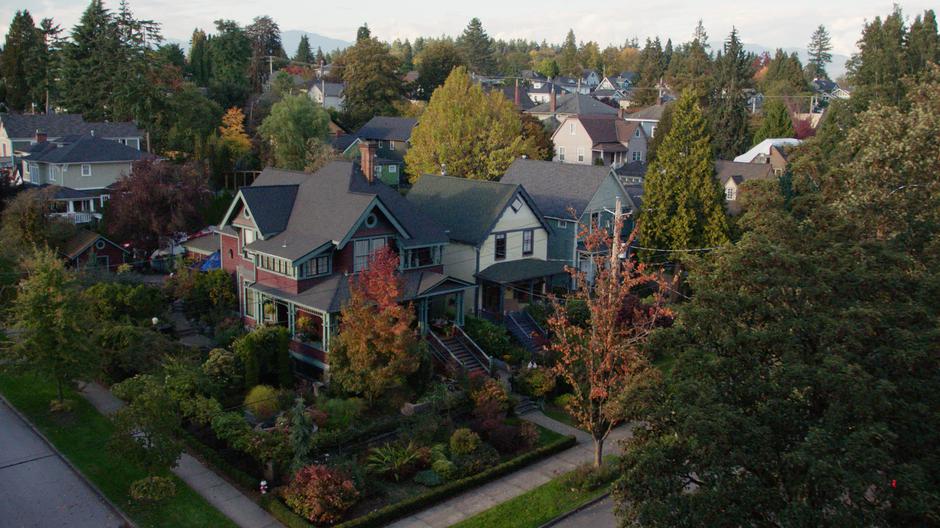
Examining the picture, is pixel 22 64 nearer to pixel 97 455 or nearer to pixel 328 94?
pixel 328 94

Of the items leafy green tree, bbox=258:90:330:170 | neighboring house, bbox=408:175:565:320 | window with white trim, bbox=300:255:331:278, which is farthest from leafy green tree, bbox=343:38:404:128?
window with white trim, bbox=300:255:331:278

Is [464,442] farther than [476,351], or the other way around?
[476,351]

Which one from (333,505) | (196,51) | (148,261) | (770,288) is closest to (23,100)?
(196,51)

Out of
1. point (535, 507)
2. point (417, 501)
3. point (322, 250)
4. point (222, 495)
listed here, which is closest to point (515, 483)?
point (535, 507)

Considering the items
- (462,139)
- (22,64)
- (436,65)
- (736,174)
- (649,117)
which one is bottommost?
(736,174)

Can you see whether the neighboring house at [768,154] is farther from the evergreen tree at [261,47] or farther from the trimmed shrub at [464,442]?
the evergreen tree at [261,47]

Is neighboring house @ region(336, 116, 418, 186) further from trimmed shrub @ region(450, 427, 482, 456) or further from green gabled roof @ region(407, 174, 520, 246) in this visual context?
trimmed shrub @ region(450, 427, 482, 456)

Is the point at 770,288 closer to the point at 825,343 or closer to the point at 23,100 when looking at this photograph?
the point at 825,343

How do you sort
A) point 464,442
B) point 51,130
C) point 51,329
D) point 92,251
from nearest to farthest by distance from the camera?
point 464,442 → point 51,329 → point 92,251 → point 51,130
